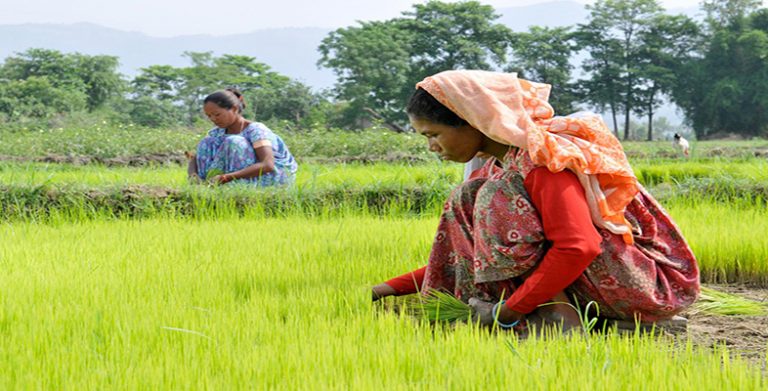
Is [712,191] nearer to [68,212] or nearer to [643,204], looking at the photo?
[643,204]

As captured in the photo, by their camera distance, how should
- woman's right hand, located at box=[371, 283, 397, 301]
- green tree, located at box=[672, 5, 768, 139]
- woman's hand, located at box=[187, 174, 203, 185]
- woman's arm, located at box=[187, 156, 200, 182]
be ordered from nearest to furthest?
woman's right hand, located at box=[371, 283, 397, 301], woman's hand, located at box=[187, 174, 203, 185], woman's arm, located at box=[187, 156, 200, 182], green tree, located at box=[672, 5, 768, 139]

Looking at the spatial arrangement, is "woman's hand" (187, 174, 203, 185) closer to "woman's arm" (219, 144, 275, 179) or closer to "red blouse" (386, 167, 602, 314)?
"woman's arm" (219, 144, 275, 179)

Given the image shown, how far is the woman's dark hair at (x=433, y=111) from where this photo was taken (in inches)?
86.9

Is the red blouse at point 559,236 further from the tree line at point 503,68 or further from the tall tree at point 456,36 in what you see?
the tall tree at point 456,36

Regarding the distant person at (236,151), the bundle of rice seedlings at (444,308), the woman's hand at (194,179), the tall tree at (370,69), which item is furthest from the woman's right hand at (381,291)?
the tall tree at (370,69)

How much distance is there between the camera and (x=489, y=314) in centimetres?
222

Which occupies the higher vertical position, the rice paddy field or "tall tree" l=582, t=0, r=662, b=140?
"tall tree" l=582, t=0, r=662, b=140

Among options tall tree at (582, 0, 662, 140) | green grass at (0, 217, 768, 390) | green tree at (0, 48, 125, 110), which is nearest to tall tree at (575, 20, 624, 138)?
tall tree at (582, 0, 662, 140)

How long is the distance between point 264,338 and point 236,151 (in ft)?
10.6

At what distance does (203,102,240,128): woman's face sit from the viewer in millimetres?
5057

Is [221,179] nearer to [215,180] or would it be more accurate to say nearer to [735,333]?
[215,180]

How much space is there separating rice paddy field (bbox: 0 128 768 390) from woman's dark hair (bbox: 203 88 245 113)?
21.9 inches

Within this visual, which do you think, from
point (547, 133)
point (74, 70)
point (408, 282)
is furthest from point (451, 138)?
point (74, 70)

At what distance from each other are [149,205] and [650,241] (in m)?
3.34
